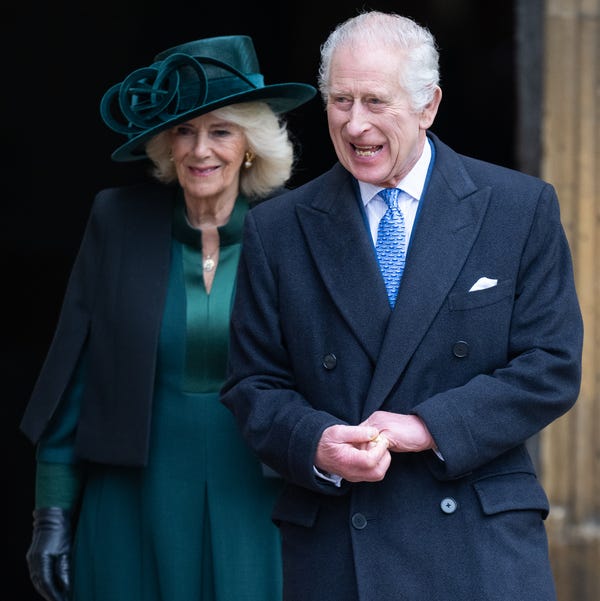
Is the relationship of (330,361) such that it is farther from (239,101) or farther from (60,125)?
(60,125)

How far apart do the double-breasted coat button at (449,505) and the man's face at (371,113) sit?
0.61 meters

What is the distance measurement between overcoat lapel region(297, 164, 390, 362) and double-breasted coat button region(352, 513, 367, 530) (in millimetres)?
297

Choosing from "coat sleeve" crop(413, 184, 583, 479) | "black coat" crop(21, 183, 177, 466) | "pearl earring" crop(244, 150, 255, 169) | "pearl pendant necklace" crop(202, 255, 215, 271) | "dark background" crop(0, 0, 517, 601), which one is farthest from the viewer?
"dark background" crop(0, 0, 517, 601)

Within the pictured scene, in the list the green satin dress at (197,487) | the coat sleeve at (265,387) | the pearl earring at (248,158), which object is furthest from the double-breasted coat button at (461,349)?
the pearl earring at (248,158)

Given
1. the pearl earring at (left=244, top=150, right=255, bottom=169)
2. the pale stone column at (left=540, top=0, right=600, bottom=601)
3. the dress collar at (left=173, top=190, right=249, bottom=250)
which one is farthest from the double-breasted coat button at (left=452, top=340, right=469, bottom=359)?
the pale stone column at (left=540, top=0, right=600, bottom=601)

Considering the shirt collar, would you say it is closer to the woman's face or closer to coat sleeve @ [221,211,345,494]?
coat sleeve @ [221,211,345,494]

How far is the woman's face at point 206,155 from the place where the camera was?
3828 mm

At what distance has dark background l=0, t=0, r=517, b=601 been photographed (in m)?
6.03

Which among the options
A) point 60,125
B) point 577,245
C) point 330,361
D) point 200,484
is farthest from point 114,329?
point 60,125

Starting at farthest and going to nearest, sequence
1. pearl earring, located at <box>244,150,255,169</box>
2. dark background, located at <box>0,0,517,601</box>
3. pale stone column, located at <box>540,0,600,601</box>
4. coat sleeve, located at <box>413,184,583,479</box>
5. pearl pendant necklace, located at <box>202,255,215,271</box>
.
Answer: dark background, located at <box>0,0,517,601</box> → pale stone column, located at <box>540,0,600,601</box> → pearl earring, located at <box>244,150,255,169</box> → pearl pendant necklace, located at <box>202,255,215,271</box> → coat sleeve, located at <box>413,184,583,479</box>

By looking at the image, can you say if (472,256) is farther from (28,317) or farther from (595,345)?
(28,317)

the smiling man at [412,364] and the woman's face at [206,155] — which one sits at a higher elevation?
the woman's face at [206,155]

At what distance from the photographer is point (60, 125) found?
6133 millimetres

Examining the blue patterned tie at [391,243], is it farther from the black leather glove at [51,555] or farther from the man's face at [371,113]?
the black leather glove at [51,555]
